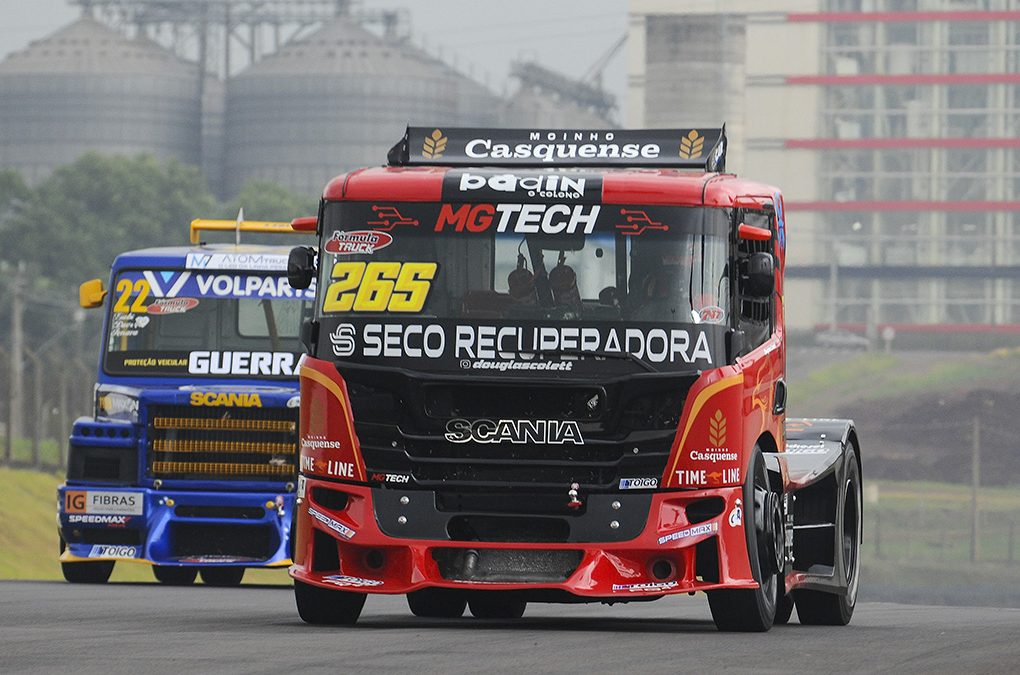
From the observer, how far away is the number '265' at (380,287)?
1284cm

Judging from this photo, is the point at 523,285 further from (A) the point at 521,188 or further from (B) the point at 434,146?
(B) the point at 434,146

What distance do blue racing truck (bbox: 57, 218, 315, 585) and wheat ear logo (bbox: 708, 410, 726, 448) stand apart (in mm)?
8623

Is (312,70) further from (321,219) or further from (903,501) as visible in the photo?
(321,219)

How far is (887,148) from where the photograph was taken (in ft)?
475

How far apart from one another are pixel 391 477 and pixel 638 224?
199 cm

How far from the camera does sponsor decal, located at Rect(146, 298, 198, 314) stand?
21328 millimetres

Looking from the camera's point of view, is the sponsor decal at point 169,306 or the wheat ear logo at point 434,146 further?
the sponsor decal at point 169,306

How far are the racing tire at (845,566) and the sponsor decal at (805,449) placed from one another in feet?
0.96

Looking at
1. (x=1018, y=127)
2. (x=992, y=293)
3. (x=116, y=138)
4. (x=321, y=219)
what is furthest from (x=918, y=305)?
(x=321, y=219)

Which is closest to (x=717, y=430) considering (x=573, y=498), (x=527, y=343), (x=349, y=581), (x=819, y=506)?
(x=573, y=498)

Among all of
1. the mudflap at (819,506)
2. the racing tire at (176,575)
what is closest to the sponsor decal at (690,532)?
the mudflap at (819,506)

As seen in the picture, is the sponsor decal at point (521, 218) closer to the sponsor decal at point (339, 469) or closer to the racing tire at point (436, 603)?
the sponsor decal at point (339, 469)

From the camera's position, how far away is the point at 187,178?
124188 millimetres

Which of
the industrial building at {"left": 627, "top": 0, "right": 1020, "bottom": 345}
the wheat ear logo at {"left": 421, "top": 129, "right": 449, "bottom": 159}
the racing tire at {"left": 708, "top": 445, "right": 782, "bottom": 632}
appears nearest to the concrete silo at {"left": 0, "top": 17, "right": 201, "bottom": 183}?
the industrial building at {"left": 627, "top": 0, "right": 1020, "bottom": 345}
